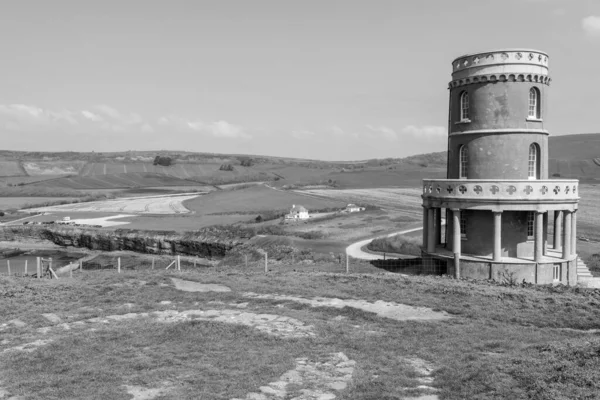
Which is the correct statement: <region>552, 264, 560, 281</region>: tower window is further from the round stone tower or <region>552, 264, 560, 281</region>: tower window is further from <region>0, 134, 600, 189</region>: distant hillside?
<region>0, 134, 600, 189</region>: distant hillside

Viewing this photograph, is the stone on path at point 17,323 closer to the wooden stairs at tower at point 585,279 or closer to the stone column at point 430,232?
the stone column at point 430,232

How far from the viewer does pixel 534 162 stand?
101 ft

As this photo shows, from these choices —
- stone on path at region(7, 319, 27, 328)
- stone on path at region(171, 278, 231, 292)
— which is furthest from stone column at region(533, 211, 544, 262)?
stone on path at region(7, 319, 27, 328)

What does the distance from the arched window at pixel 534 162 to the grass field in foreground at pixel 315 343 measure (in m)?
8.22

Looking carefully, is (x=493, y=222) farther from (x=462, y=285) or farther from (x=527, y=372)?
(x=527, y=372)

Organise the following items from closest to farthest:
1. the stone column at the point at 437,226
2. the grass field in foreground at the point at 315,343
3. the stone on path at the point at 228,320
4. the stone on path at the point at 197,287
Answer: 1. the grass field in foreground at the point at 315,343
2. the stone on path at the point at 228,320
3. the stone on path at the point at 197,287
4. the stone column at the point at 437,226

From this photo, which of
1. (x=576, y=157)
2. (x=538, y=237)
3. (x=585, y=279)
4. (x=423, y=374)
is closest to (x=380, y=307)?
(x=423, y=374)

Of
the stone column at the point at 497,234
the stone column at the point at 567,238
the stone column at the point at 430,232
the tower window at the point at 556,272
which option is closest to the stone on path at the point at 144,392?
the stone column at the point at 497,234

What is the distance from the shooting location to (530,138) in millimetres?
30125

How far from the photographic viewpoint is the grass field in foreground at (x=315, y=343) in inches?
489

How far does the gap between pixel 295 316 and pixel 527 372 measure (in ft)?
28.9

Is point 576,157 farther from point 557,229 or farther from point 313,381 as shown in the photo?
point 313,381

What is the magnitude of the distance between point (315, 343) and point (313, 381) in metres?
3.09

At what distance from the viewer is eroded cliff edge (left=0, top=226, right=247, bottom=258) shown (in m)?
61.0
